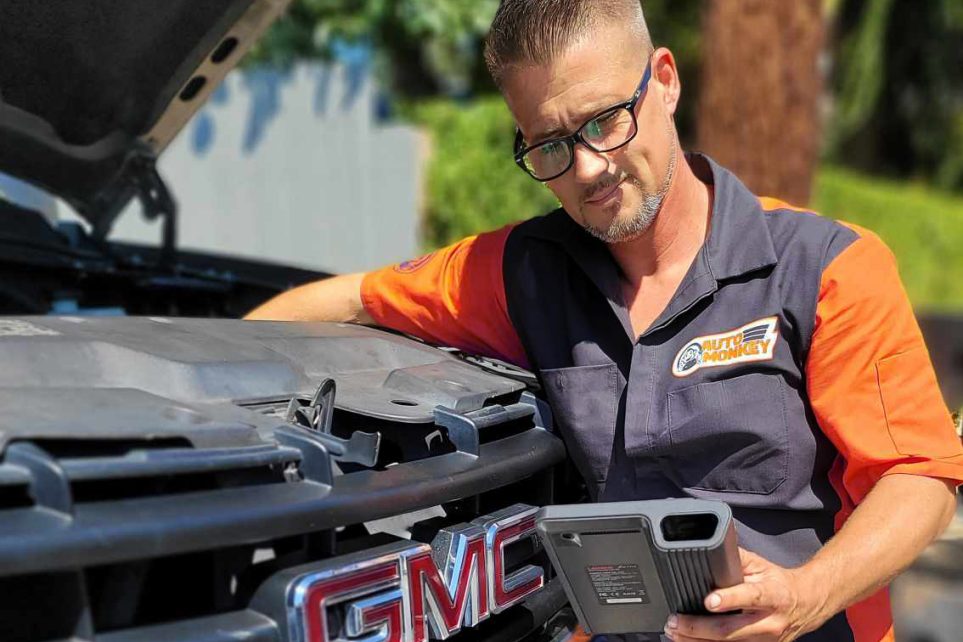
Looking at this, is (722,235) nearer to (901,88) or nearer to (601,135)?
(601,135)

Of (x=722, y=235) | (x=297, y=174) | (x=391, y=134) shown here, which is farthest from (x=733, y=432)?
(x=391, y=134)

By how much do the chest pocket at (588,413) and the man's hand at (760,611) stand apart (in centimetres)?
46

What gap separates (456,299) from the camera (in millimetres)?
2494

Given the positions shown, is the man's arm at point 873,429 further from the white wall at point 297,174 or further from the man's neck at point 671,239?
the white wall at point 297,174

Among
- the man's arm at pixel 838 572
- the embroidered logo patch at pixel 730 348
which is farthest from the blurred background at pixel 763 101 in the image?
the man's arm at pixel 838 572

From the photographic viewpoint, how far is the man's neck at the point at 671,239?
7.62 ft

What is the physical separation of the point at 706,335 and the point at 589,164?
0.36m

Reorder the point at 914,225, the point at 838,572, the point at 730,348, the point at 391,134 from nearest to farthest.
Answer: the point at 838,572
the point at 730,348
the point at 391,134
the point at 914,225

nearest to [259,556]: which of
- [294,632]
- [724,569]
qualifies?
[294,632]

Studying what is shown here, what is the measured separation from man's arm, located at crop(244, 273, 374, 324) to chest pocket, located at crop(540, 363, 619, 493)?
0.53m

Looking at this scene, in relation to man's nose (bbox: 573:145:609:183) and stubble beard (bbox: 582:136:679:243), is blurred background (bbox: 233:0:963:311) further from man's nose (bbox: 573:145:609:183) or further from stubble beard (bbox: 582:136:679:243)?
man's nose (bbox: 573:145:609:183)

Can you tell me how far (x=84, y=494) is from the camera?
4.83 feet

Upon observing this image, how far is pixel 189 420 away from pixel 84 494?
0.16 metres

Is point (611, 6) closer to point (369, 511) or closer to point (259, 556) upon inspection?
point (369, 511)
